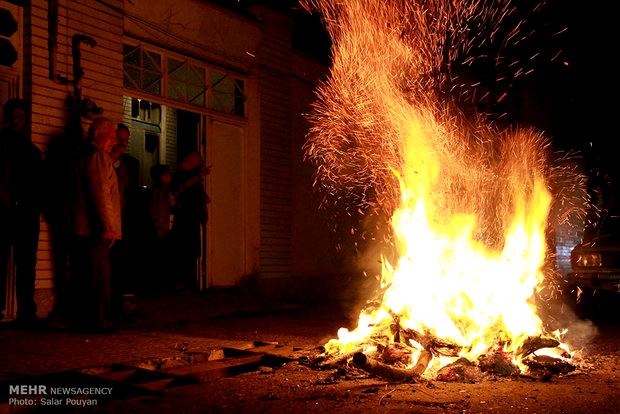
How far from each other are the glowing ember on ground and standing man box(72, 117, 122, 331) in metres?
2.70

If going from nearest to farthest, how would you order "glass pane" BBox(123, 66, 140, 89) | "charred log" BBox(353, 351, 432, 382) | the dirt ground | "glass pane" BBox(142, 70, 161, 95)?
the dirt ground, "charred log" BBox(353, 351, 432, 382), "glass pane" BBox(123, 66, 140, 89), "glass pane" BBox(142, 70, 161, 95)

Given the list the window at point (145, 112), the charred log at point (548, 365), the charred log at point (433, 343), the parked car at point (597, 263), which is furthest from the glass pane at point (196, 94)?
the parked car at point (597, 263)

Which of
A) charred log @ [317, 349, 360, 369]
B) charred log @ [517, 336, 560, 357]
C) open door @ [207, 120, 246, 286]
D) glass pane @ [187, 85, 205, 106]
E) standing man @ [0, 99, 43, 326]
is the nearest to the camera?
charred log @ [317, 349, 360, 369]

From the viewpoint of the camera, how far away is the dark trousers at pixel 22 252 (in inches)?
291

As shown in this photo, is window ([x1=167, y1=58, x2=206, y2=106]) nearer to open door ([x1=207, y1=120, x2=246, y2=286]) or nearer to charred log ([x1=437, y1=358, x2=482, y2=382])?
open door ([x1=207, y1=120, x2=246, y2=286])

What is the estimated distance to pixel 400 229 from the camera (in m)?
7.57

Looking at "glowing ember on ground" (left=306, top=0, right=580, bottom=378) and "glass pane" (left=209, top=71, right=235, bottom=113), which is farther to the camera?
"glass pane" (left=209, top=71, right=235, bottom=113)

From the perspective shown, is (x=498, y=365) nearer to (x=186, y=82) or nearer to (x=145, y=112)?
(x=186, y=82)

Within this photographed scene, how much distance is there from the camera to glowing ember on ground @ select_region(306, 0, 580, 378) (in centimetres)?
649

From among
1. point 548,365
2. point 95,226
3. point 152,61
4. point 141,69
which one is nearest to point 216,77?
point 152,61

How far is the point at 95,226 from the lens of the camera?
760 cm

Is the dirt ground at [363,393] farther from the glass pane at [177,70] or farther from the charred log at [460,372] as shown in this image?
the glass pane at [177,70]

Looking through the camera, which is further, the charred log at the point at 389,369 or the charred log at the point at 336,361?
the charred log at the point at 336,361

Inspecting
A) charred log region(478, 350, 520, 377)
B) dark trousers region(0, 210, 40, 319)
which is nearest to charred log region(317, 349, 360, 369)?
charred log region(478, 350, 520, 377)
